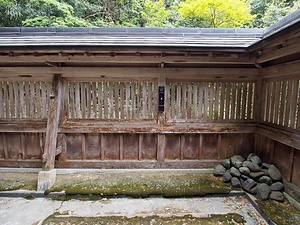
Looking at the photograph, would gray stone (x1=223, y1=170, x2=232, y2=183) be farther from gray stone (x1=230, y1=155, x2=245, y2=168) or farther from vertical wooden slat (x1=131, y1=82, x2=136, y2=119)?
vertical wooden slat (x1=131, y1=82, x2=136, y2=119)

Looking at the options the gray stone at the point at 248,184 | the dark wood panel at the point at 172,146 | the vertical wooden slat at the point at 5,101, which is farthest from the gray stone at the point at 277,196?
the vertical wooden slat at the point at 5,101

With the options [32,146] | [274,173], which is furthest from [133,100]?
[274,173]

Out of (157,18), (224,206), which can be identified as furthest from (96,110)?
(157,18)

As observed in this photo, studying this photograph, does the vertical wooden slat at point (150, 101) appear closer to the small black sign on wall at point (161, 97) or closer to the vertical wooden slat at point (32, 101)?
the small black sign on wall at point (161, 97)

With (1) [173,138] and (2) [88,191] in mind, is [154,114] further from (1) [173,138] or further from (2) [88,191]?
(2) [88,191]

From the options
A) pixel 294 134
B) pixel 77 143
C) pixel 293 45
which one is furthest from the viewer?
pixel 77 143

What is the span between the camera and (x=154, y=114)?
165 inches

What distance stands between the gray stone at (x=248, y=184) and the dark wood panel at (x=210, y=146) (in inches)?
35.3

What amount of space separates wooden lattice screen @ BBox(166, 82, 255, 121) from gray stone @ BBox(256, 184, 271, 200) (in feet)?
4.96

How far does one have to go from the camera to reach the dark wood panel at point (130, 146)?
4.28 m

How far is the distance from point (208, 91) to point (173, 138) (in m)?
1.35

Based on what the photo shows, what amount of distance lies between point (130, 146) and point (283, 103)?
3.29m

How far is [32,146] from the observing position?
4.30m

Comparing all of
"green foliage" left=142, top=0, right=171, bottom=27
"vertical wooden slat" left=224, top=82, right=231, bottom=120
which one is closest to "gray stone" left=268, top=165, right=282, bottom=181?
"vertical wooden slat" left=224, top=82, right=231, bottom=120
